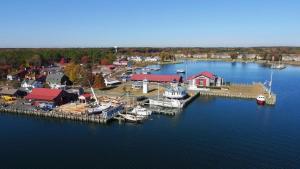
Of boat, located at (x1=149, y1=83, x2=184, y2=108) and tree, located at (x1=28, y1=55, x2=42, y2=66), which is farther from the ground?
tree, located at (x1=28, y1=55, x2=42, y2=66)

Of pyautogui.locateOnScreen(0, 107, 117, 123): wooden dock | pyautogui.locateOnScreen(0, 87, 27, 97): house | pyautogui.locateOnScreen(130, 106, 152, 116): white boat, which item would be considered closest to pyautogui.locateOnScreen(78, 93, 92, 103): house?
pyautogui.locateOnScreen(0, 107, 117, 123): wooden dock

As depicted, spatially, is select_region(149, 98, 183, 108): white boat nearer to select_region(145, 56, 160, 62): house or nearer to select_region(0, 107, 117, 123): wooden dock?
select_region(0, 107, 117, 123): wooden dock

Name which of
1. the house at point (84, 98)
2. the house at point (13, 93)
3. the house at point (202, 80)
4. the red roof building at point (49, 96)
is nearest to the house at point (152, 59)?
the house at point (202, 80)

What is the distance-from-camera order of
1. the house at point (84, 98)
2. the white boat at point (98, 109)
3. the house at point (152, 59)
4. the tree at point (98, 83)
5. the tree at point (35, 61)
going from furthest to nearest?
the house at point (152, 59)
the tree at point (35, 61)
the tree at point (98, 83)
the house at point (84, 98)
the white boat at point (98, 109)

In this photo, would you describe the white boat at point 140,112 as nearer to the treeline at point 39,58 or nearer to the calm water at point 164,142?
the calm water at point 164,142

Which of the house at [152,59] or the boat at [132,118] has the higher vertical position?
the house at [152,59]
